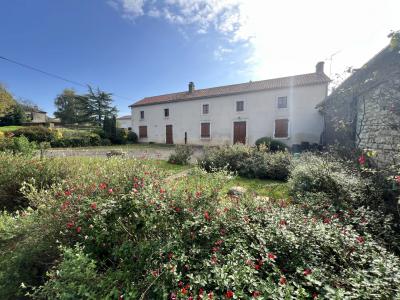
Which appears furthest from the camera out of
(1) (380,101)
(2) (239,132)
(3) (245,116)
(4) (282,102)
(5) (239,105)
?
(2) (239,132)

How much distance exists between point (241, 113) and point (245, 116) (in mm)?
475

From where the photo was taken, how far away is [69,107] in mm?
37469

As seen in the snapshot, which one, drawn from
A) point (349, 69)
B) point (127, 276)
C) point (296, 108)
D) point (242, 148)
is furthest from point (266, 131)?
point (127, 276)

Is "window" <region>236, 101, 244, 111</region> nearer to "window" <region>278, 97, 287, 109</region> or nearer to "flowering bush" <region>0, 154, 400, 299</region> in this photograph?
"window" <region>278, 97, 287, 109</region>

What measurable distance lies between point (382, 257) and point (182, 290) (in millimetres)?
1729

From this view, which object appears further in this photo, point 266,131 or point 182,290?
point 266,131

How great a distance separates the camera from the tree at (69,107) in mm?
33763

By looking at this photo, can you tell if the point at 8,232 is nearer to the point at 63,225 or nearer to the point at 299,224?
the point at 63,225

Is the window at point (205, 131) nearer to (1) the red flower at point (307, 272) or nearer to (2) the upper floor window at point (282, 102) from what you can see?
(2) the upper floor window at point (282, 102)

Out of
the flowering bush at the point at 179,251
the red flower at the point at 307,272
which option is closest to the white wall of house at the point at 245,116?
the flowering bush at the point at 179,251

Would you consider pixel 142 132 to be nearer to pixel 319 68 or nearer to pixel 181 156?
pixel 181 156

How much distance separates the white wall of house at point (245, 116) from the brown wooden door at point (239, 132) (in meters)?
0.29

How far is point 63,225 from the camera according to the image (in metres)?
1.90

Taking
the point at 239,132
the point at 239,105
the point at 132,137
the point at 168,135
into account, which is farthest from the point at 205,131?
the point at 132,137
